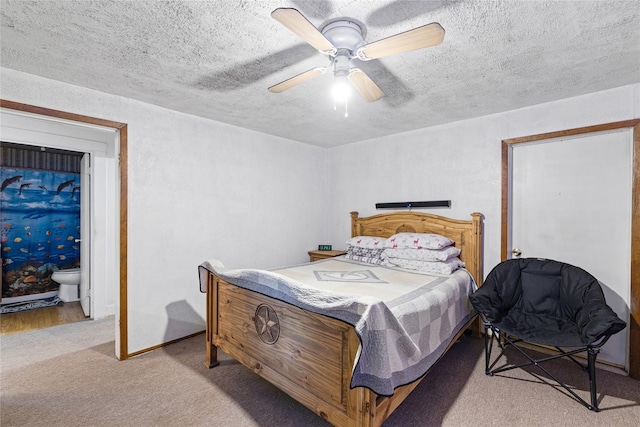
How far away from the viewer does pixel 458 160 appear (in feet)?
11.1

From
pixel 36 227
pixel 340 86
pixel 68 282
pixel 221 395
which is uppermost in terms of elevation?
pixel 340 86

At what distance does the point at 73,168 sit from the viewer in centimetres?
479

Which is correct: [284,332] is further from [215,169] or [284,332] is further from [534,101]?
[534,101]

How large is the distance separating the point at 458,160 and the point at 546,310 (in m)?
1.71

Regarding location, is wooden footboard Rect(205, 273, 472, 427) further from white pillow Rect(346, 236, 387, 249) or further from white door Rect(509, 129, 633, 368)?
white door Rect(509, 129, 633, 368)

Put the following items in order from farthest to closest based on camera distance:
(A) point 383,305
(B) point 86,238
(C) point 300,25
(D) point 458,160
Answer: (B) point 86,238 < (D) point 458,160 < (A) point 383,305 < (C) point 300,25

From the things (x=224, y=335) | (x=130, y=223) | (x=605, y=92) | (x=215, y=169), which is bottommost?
(x=224, y=335)

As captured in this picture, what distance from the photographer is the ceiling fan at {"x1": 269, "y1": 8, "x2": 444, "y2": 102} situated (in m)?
1.29

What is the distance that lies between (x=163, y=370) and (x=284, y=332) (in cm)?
138

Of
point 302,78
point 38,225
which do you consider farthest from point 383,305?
point 38,225

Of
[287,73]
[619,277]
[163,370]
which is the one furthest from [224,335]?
[619,277]

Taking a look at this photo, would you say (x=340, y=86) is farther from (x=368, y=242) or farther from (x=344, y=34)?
(x=368, y=242)

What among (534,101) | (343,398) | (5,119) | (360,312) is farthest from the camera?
(5,119)

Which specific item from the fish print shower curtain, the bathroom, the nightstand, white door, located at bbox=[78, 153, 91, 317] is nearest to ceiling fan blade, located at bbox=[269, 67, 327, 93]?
the nightstand
